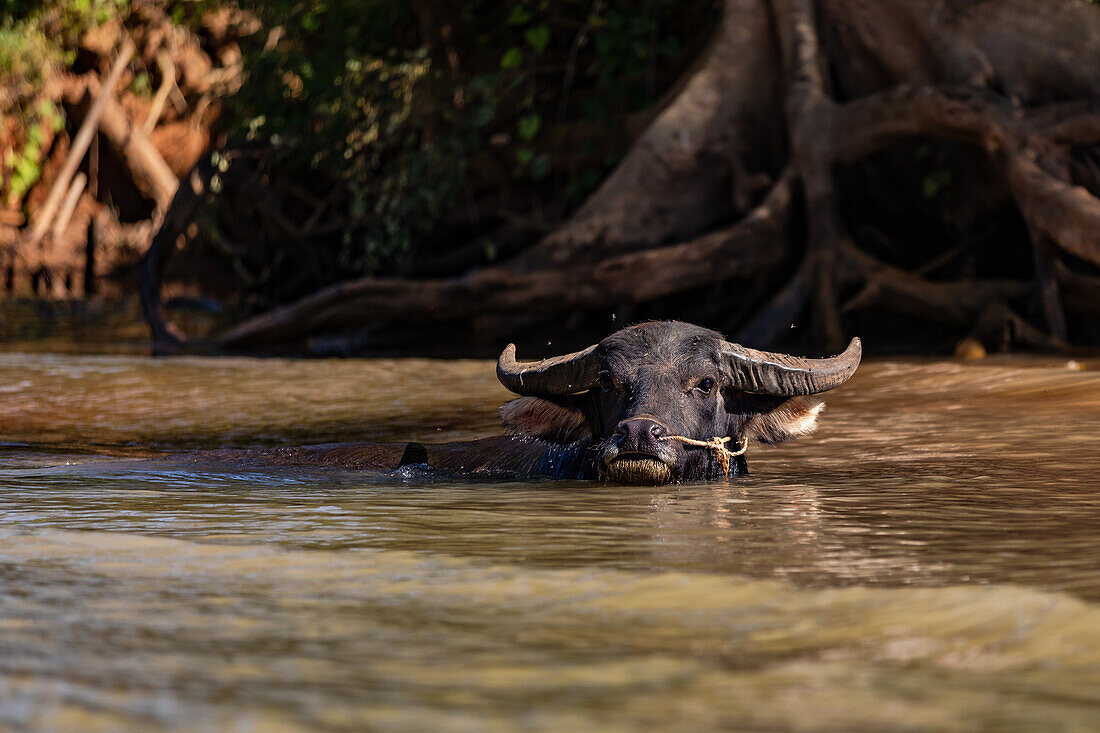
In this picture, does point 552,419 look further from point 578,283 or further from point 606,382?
point 578,283

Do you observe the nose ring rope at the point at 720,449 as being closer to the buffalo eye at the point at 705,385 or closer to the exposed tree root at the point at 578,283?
the buffalo eye at the point at 705,385

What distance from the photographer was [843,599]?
263 centimetres

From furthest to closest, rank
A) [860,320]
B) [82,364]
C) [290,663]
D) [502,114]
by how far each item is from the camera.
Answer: [502,114] → [860,320] → [82,364] → [290,663]

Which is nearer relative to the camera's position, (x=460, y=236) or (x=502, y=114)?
(x=502, y=114)

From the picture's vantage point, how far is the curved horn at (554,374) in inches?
209

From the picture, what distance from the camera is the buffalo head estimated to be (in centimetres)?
493

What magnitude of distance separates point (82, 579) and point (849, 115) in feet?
29.4

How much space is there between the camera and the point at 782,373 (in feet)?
17.6

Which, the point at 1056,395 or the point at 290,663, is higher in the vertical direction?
the point at 1056,395

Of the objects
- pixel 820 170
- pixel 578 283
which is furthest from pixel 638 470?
pixel 820 170

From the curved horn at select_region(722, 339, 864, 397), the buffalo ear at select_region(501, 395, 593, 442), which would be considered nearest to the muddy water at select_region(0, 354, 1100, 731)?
the curved horn at select_region(722, 339, 864, 397)

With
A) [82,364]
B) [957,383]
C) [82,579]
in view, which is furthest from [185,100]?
[82,579]

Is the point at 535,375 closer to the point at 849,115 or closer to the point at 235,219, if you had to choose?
the point at 849,115

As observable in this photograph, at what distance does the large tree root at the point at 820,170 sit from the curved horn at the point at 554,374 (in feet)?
16.3
